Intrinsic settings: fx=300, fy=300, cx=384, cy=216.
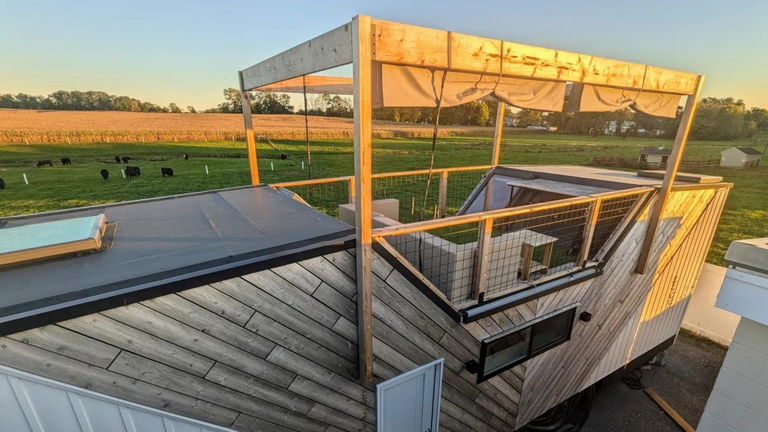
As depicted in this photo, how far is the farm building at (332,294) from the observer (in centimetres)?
148

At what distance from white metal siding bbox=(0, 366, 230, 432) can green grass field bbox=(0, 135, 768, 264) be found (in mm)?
8316

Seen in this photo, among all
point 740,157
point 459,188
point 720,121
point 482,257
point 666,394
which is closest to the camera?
point 482,257

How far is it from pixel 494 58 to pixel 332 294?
1850 millimetres

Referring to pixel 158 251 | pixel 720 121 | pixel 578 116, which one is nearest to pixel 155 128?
pixel 158 251

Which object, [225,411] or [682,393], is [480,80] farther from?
[682,393]

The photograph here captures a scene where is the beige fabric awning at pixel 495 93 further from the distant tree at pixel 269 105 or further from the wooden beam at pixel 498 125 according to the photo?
the distant tree at pixel 269 105

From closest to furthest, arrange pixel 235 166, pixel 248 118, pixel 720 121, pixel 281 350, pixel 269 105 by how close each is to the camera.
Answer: pixel 281 350 < pixel 248 118 < pixel 269 105 < pixel 235 166 < pixel 720 121

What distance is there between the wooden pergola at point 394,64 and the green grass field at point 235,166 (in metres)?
7.93

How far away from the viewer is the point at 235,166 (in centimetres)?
1862

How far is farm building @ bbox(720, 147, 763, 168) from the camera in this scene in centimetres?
2527

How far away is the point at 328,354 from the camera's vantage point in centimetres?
213

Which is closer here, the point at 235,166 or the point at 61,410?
the point at 61,410

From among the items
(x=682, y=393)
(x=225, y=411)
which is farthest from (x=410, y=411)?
(x=682, y=393)

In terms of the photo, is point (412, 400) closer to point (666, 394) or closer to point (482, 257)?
point (482, 257)
